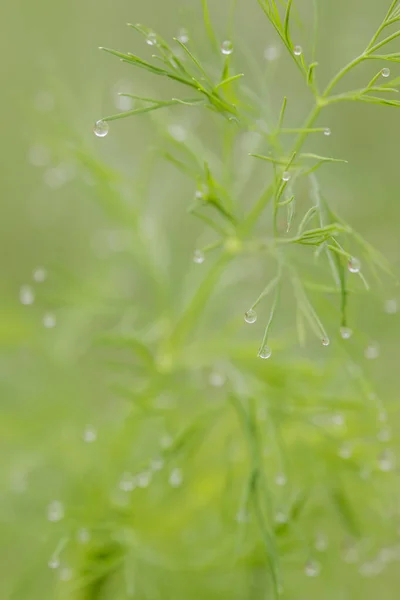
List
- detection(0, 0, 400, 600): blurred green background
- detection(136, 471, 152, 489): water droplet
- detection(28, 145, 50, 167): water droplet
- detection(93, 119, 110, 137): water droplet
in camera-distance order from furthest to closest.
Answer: detection(28, 145, 50, 167): water droplet, detection(0, 0, 400, 600): blurred green background, detection(136, 471, 152, 489): water droplet, detection(93, 119, 110, 137): water droplet

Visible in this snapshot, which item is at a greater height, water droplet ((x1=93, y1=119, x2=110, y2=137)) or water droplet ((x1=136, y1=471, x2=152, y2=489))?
water droplet ((x1=93, y1=119, x2=110, y2=137))

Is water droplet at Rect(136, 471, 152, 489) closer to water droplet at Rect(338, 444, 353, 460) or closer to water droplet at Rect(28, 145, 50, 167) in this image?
water droplet at Rect(338, 444, 353, 460)

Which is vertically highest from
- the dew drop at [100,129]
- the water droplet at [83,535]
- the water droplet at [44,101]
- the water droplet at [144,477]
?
the dew drop at [100,129]

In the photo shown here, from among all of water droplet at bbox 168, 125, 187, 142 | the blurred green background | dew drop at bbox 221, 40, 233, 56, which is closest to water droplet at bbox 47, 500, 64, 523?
the blurred green background

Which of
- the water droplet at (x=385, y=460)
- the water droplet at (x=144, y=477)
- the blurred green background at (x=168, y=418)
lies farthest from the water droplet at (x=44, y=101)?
the water droplet at (x=385, y=460)

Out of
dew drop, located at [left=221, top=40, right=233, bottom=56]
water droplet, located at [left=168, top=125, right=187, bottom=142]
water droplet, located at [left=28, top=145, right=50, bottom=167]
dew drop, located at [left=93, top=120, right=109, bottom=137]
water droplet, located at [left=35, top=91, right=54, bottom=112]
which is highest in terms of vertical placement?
dew drop, located at [left=221, top=40, right=233, bottom=56]

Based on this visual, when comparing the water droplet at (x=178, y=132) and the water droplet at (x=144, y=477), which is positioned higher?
the water droplet at (x=178, y=132)

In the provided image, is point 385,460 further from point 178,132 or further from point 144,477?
point 178,132

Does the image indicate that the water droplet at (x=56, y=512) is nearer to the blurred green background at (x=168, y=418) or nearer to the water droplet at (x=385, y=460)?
the blurred green background at (x=168, y=418)
